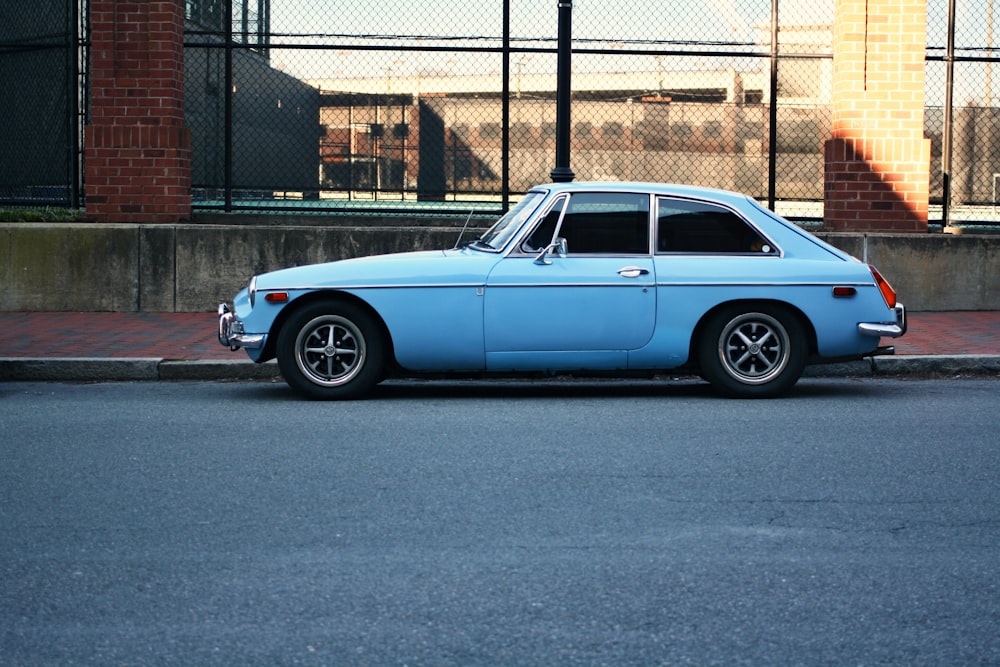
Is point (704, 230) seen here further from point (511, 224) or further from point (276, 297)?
point (276, 297)

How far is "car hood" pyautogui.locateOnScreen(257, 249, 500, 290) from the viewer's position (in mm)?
8430

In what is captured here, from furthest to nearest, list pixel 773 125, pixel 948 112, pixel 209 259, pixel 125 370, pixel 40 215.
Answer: pixel 773 125 → pixel 948 112 → pixel 40 215 → pixel 209 259 → pixel 125 370

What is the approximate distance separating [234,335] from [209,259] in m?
4.91

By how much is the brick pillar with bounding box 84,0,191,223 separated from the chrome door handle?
667 centimetres

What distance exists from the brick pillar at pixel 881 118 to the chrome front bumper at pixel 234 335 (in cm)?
754

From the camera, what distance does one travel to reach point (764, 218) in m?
8.87

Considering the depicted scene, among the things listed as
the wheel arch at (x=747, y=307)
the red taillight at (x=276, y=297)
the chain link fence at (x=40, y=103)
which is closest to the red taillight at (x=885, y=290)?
the wheel arch at (x=747, y=307)

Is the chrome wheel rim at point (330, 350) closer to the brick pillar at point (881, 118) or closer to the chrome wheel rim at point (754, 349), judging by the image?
the chrome wheel rim at point (754, 349)

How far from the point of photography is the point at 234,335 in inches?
338

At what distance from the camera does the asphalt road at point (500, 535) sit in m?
3.92

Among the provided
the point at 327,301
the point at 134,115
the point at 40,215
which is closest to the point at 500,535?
the point at 327,301

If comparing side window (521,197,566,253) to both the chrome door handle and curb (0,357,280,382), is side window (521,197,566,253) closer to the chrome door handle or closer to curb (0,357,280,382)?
the chrome door handle

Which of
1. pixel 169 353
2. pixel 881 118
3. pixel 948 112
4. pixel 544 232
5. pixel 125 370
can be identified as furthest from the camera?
pixel 948 112

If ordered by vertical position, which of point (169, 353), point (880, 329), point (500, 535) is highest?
point (880, 329)
